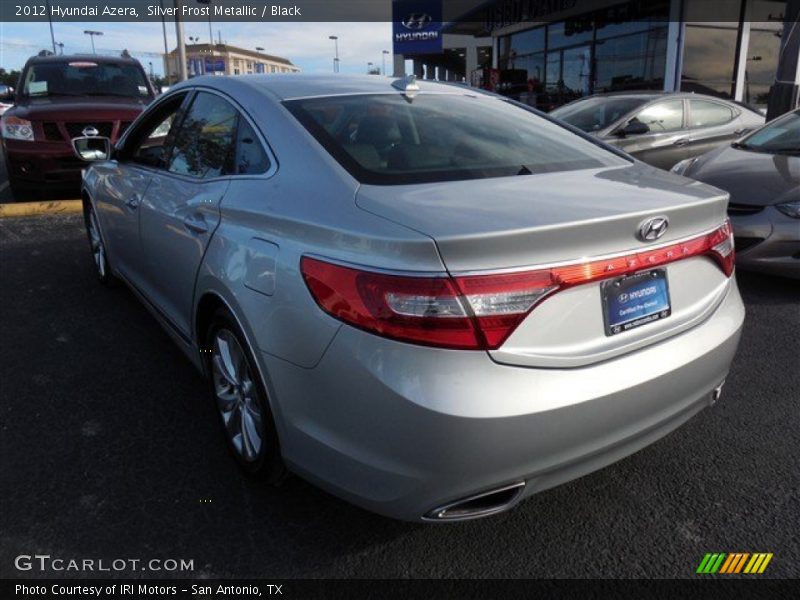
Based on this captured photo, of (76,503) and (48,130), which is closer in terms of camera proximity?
(76,503)

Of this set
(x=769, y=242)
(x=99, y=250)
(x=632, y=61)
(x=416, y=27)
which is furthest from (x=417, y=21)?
(x=769, y=242)

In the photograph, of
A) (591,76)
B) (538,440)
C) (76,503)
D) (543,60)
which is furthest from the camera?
(543,60)

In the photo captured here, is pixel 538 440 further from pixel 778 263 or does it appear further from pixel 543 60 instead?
pixel 543 60

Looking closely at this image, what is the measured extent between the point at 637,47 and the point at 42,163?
51.9 ft

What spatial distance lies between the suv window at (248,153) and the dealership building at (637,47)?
10.2 meters

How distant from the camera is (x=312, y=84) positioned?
2924 mm

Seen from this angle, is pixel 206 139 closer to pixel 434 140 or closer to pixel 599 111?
pixel 434 140

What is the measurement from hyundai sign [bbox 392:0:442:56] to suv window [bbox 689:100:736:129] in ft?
81.2

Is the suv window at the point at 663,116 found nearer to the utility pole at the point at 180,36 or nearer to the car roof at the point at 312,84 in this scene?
the car roof at the point at 312,84

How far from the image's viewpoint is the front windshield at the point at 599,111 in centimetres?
784

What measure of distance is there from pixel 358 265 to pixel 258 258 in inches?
21.0

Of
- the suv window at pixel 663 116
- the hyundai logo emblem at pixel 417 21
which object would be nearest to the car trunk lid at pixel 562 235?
the suv window at pixel 663 116

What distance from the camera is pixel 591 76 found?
2020 cm

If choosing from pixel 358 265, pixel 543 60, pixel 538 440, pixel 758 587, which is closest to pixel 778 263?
pixel 758 587
